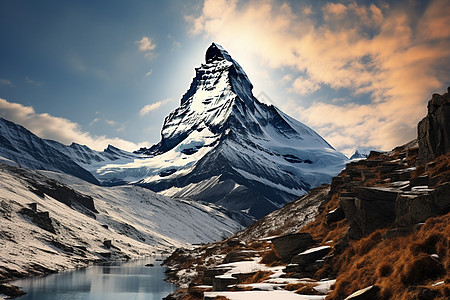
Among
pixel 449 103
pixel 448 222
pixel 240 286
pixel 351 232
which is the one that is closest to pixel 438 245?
pixel 448 222

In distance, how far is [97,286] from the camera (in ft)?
207

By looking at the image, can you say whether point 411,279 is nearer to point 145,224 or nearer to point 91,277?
point 91,277

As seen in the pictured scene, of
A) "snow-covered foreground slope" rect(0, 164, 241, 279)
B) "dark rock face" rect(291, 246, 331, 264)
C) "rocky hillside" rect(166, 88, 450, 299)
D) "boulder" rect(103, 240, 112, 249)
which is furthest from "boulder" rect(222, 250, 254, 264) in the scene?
"boulder" rect(103, 240, 112, 249)

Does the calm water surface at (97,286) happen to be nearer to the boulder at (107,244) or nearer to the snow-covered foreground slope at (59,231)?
the snow-covered foreground slope at (59,231)

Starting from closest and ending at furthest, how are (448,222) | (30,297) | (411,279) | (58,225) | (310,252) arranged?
(411,279)
(448,222)
(310,252)
(30,297)
(58,225)

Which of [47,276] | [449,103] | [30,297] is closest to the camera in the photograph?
[449,103]

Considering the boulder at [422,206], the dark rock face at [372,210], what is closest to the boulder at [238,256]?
the dark rock face at [372,210]

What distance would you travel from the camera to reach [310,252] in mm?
23609

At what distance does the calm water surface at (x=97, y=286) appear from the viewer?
53.5 meters

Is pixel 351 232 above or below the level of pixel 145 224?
below

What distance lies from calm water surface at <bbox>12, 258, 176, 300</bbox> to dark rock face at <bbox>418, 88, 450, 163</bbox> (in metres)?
39.8

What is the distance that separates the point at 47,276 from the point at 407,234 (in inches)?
2803

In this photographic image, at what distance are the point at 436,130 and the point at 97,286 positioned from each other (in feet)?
185

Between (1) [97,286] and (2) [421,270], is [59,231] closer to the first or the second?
(1) [97,286]
